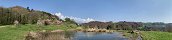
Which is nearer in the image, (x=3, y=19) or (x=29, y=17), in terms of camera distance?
(x=3, y=19)

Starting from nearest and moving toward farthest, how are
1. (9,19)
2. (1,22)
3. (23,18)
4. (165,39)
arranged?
1. (165,39)
2. (1,22)
3. (9,19)
4. (23,18)

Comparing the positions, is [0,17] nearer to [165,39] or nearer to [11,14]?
[11,14]

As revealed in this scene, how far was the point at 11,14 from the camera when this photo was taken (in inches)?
6624

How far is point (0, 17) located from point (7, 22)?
459cm

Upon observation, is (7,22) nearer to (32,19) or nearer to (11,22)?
(11,22)

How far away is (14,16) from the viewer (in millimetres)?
169000

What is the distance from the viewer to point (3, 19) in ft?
507

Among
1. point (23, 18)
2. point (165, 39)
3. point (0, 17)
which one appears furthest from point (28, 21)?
point (165, 39)

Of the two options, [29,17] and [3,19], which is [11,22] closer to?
[3,19]

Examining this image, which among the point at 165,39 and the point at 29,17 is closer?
the point at 165,39

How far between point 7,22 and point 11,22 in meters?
4.94

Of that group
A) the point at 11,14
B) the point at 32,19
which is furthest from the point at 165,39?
the point at 32,19

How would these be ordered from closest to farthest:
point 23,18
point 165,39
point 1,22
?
point 165,39
point 1,22
point 23,18

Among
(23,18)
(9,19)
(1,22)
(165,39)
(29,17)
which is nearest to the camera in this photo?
(165,39)
